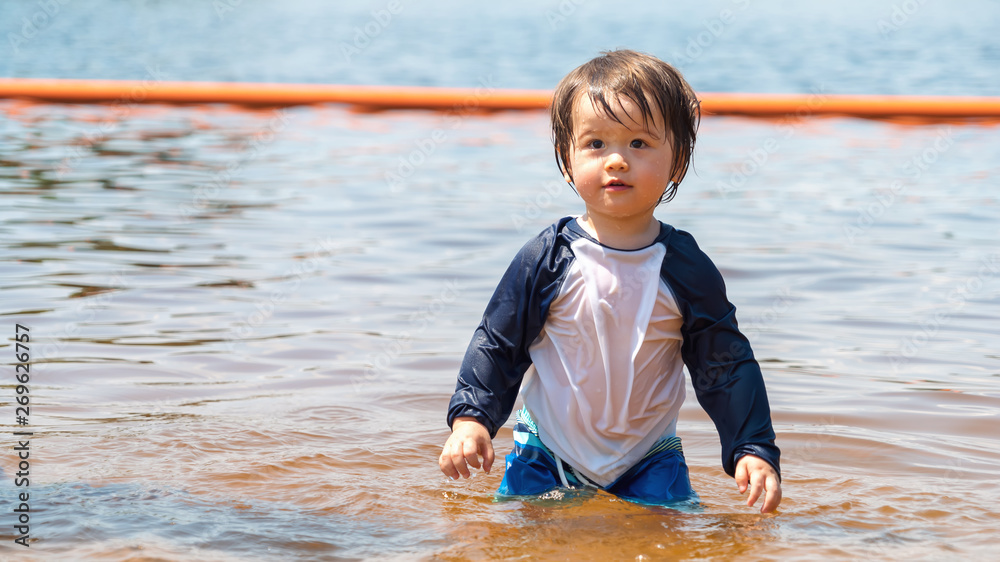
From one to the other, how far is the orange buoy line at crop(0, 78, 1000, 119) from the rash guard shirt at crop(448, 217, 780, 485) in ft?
→ 32.4

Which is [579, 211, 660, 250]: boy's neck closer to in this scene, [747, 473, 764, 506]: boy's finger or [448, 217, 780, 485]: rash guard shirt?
[448, 217, 780, 485]: rash guard shirt

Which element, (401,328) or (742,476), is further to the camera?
(401,328)

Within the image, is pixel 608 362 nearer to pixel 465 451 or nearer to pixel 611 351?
pixel 611 351

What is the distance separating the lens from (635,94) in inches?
94.4

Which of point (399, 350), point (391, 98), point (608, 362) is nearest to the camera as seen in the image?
point (608, 362)

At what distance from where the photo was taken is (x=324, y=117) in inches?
479

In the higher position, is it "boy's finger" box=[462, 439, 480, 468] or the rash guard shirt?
the rash guard shirt

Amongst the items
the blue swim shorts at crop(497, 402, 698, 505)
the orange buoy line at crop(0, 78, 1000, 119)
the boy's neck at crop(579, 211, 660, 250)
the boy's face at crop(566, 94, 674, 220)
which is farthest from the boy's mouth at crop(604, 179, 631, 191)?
the orange buoy line at crop(0, 78, 1000, 119)

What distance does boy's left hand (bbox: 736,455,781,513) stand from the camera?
2363 mm

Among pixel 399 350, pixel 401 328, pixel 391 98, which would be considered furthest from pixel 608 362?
pixel 391 98

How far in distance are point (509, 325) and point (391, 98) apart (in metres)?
10.2

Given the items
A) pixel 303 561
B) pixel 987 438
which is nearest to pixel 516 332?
pixel 303 561

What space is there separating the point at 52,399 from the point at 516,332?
1.84 m

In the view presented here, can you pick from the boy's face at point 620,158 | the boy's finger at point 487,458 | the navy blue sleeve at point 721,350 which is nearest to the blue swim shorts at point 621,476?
the navy blue sleeve at point 721,350
